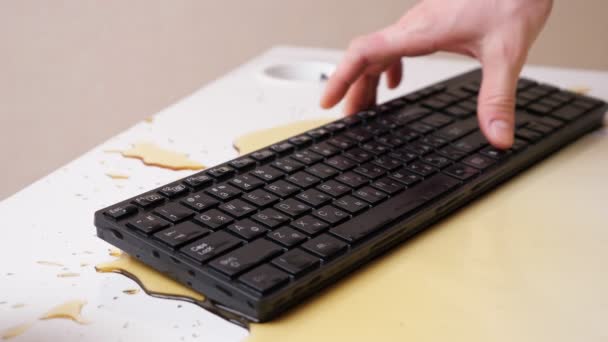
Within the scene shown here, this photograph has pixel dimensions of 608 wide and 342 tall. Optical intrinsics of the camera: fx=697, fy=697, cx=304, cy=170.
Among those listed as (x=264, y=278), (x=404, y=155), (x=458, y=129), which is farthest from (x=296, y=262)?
(x=458, y=129)

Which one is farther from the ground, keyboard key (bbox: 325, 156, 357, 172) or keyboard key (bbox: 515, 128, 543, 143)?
keyboard key (bbox: 515, 128, 543, 143)

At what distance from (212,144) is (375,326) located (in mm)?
378

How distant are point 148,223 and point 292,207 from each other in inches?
4.2

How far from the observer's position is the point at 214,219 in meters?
0.49

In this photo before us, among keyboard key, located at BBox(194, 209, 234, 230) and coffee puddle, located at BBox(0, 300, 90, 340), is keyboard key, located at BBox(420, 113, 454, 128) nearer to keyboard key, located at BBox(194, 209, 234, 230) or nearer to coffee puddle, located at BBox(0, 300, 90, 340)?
keyboard key, located at BBox(194, 209, 234, 230)

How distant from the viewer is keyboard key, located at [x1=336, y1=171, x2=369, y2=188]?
578mm

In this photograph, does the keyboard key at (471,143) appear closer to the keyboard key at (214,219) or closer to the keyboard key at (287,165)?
the keyboard key at (287,165)

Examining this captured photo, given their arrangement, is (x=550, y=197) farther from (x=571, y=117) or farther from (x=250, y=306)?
(x=250, y=306)

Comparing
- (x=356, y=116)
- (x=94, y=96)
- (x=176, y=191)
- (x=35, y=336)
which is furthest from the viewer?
(x=94, y=96)

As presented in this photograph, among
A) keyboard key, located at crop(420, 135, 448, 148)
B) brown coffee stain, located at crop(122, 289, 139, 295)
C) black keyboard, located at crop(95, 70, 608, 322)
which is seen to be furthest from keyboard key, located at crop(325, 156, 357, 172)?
brown coffee stain, located at crop(122, 289, 139, 295)

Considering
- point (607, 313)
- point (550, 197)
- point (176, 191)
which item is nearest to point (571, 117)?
point (550, 197)

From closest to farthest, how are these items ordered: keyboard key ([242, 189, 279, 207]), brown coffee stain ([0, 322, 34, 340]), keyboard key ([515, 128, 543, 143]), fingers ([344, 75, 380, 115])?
1. brown coffee stain ([0, 322, 34, 340])
2. keyboard key ([242, 189, 279, 207])
3. keyboard key ([515, 128, 543, 143])
4. fingers ([344, 75, 380, 115])

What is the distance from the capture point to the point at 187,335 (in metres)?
0.43

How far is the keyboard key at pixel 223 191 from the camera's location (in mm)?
526
